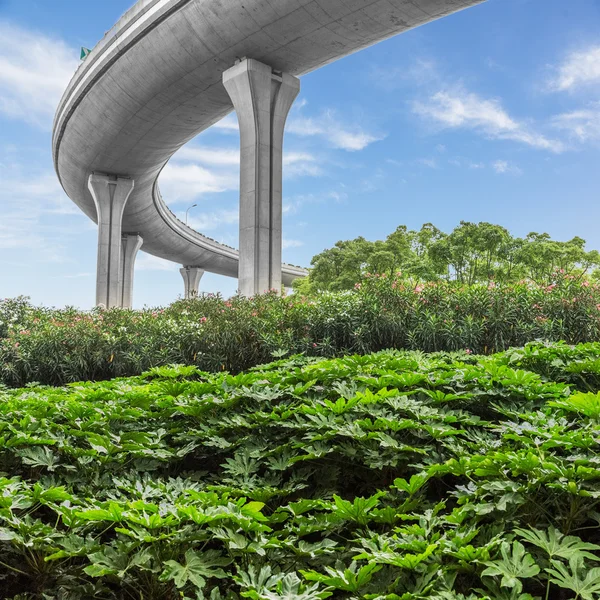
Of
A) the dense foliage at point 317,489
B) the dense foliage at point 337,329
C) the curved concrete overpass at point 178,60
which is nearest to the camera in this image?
the dense foliage at point 317,489

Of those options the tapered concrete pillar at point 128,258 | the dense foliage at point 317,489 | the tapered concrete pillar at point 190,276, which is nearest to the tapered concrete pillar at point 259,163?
the dense foliage at point 317,489

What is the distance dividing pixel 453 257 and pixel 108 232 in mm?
18289

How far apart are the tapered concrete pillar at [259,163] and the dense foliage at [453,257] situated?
33.5 feet

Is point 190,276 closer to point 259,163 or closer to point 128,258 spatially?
point 128,258

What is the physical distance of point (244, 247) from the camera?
17.1 metres

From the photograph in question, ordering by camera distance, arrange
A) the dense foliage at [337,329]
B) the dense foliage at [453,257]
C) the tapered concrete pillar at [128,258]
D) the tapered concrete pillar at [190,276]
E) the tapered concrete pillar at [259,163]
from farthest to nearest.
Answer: the tapered concrete pillar at [190,276] → the tapered concrete pillar at [128,258] → the dense foliage at [453,257] → the tapered concrete pillar at [259,163] → the dense foliage at [337,329]

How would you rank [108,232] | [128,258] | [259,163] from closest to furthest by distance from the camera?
[259,163]
[108,232]
[128,258]

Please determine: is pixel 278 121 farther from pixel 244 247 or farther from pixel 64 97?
pixel 64 97

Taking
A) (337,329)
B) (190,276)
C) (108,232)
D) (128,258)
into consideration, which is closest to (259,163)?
(337,329)

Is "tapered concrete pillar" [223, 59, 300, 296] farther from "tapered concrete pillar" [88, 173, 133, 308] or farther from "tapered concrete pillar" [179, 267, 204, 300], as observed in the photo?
"tapered concrete pillar" [179, 267, 204, 300]

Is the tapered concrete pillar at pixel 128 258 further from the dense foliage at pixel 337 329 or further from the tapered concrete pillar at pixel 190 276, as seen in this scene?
the dense foliage at pixel 337 329

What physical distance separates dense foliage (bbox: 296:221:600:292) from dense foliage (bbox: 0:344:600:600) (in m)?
23.5

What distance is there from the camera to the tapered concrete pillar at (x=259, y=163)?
16781 mm

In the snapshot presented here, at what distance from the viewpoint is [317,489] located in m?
2.65
